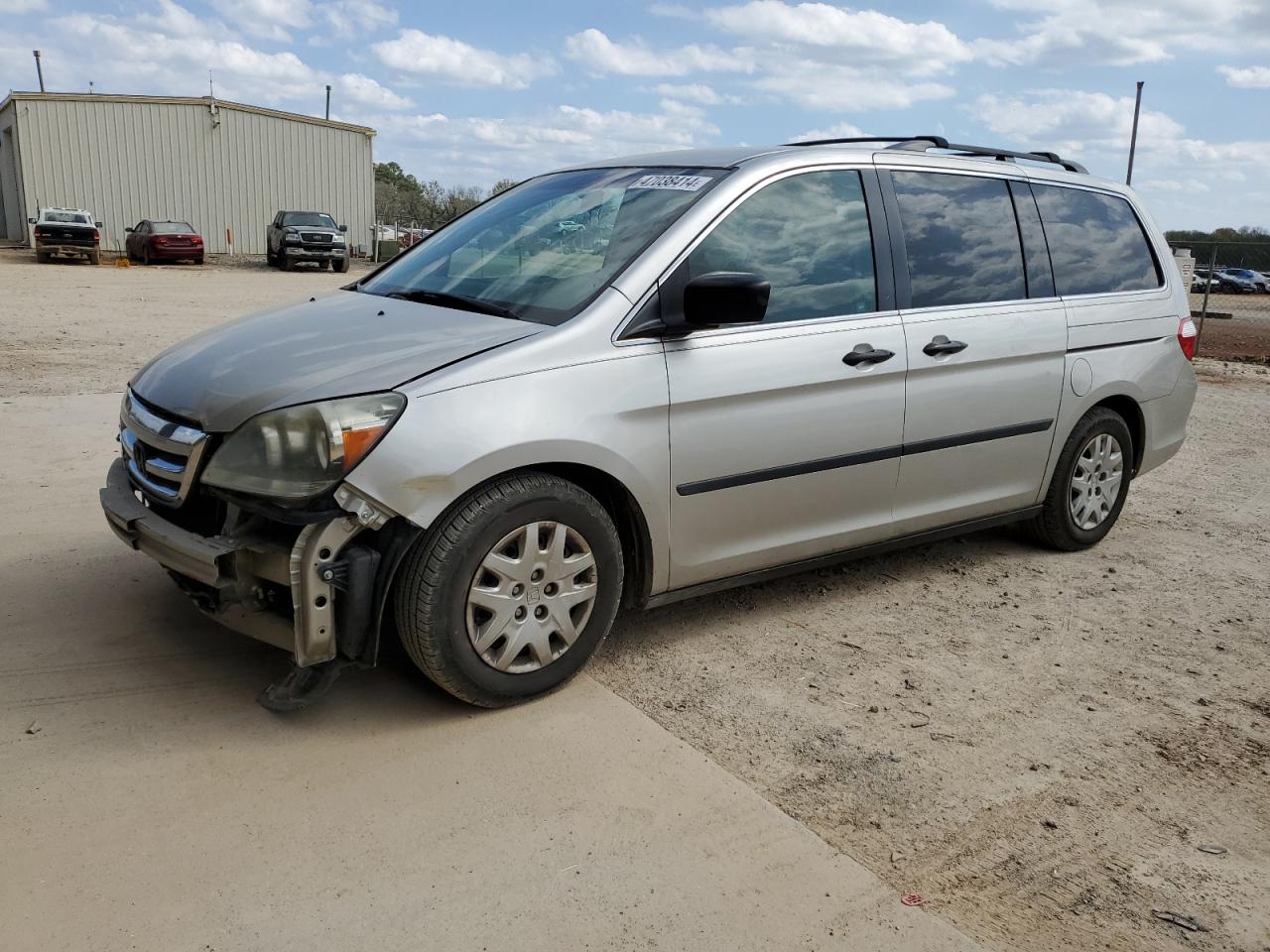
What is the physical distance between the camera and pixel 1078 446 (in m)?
5.29

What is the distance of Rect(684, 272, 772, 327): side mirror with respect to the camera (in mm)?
3570

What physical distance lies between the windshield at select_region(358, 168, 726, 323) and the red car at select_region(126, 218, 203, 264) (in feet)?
98.2

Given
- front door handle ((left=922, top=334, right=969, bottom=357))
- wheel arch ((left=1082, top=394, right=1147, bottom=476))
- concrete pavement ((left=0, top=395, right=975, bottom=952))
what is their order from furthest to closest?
wheel arch ((left=1082, top=394, right=1147, bottom=476))
front door handle ((left=922, top=334, right=969, bottom=357))
concrete pavement ((left=0, top=395, right=975, bottom=952))

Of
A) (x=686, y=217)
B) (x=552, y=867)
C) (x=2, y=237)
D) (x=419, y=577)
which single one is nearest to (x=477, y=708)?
(x=419, y=577)

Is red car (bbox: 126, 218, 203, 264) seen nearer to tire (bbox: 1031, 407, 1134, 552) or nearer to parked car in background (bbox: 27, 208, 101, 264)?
parked car in background (bbox: 27, 208, 101, 264)

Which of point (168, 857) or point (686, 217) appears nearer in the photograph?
point (168, 857)

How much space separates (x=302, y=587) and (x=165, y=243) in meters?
31.7

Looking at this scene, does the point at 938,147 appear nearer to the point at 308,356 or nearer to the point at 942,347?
the point at 942,347

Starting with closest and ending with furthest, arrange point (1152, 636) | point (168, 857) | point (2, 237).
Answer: point (168, 857) < point (1152, 636) < point (2, 237)

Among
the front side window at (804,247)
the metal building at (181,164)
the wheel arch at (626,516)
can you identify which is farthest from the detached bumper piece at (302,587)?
the metal building at (181,164)

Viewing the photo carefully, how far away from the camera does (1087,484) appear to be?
5445 mm

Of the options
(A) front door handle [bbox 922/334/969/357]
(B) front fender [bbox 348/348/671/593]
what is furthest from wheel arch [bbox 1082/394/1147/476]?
(B) front fender [bbox 348/348/671/593]

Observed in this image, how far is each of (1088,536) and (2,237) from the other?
154 feet

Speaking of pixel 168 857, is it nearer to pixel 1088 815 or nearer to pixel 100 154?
pixel 1088 815
